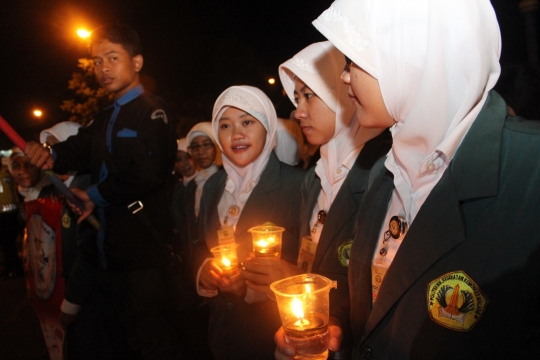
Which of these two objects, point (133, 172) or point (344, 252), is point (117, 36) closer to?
point (133, 172)

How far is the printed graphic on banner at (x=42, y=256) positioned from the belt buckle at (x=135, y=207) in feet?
4.08

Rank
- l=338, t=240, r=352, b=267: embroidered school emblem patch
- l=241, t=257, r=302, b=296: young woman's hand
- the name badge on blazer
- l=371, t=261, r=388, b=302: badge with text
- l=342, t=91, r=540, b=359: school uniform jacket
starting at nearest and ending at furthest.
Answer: l=342, t=91, r=540, b=359: school uniform jacket < l=371, t=261, r=388, b=302: badge with text < l=338, t=240, r=352, b=267: embroidered school emblem patch < l=241, t=257, r=302, b=296: young woman's hand < the name badge on blazer

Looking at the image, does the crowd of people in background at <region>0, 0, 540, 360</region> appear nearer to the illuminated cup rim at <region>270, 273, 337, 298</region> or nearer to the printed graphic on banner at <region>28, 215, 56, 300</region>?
the printed graphic on banner at <region>28, 215, 56, 300</region>

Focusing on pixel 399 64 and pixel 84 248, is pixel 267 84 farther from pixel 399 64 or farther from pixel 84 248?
pixel 399 64

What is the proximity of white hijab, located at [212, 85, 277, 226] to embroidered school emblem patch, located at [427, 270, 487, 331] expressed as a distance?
1930mm

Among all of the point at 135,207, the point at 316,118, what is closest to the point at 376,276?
the point at 316,118

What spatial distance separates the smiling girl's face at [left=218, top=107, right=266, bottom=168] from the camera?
3143 mm

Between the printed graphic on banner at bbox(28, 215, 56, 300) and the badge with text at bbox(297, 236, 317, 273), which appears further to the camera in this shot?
the printed graphic on banner at bbox(28, 215, 56, 300)

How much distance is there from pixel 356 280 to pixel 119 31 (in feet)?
9.67

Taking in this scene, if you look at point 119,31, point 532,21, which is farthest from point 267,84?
point 119,31

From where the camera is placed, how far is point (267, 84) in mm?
14359

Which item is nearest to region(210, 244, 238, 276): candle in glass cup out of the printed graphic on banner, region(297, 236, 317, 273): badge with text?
region(297, 236, 317, 273): badge with text

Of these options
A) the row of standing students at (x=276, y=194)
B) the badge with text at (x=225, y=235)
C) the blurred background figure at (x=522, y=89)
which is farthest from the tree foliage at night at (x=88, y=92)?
the blurred background figure at (x=522, y=89)

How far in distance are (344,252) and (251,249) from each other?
3.01ft
